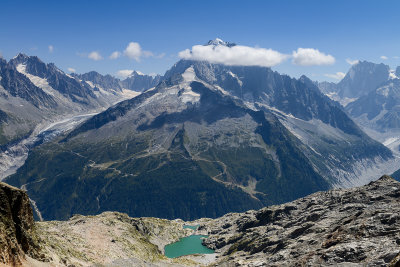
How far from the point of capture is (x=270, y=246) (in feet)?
534

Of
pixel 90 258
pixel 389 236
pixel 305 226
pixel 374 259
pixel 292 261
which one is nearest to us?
pixel 374 259

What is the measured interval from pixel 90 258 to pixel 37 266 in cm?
5473

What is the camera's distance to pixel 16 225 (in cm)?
8838

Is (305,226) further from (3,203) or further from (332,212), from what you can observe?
(3,203)

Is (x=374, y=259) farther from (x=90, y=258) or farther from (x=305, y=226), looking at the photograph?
(x=90, y=258)

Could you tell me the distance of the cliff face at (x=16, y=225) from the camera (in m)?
77.0

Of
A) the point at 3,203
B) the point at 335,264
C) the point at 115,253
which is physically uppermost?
the point at 3,203

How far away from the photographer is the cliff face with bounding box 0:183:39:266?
7704 centimetres

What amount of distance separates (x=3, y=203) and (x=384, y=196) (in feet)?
524

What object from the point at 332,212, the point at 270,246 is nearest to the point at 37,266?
the point at 270,246

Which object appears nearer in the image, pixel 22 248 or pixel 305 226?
pixel 22 248

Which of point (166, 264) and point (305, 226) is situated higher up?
point (305, 226)

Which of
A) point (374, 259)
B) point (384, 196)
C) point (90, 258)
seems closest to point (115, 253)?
point (90, 258)

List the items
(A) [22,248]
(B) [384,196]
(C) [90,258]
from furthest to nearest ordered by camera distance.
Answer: (B) [384,196] < (C) [90,258] < (A) [22,248]
